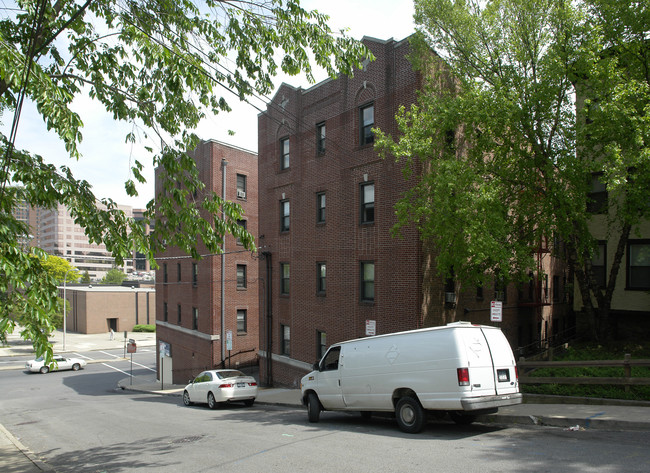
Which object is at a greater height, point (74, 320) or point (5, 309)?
point (5, 309)

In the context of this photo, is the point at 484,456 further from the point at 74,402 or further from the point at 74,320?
the point at 74,320

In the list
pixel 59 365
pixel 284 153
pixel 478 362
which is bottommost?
pixel 59 365

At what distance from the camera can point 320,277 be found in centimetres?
2208

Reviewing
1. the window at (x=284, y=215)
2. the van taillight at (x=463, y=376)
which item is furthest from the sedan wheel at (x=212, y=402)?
the van taillight at (x=463, y=376)

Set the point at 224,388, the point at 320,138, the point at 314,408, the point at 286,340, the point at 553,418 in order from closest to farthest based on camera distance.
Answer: the point at 553,418, the point at 314,408, the point at 224,388, the point at 320,138, the point at 286,340

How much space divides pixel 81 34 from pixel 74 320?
242 ft

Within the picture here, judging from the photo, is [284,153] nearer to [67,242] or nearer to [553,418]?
[553,418]

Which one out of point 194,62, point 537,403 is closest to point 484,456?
point 537,403

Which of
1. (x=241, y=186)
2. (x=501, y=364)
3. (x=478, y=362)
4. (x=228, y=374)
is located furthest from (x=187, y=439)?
(x=241, y=186)

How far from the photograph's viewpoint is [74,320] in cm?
7400

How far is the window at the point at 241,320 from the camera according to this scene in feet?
107

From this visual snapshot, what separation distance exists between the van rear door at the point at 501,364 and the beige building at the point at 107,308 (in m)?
68.7

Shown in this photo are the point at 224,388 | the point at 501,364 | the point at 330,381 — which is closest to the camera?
the point at 501,364

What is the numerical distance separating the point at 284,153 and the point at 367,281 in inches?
337
